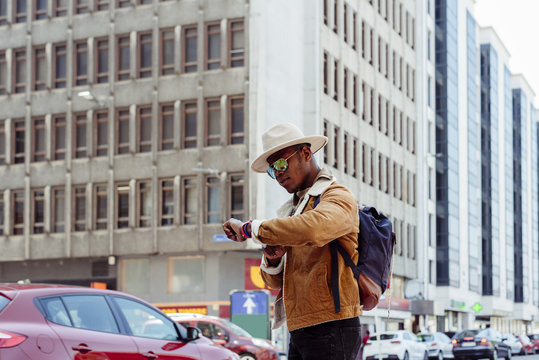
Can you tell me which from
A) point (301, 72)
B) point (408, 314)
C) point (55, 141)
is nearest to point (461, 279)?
point (408, 314)

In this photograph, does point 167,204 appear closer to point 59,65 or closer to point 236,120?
point 236,120

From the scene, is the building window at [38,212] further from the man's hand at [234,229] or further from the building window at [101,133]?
the man's hand at [234,229]

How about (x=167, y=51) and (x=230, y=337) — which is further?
(x=167, y=51)

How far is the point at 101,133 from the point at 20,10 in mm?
6945

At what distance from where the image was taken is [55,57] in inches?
1850

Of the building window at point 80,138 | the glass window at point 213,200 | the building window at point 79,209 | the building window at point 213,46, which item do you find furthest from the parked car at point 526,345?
the building window at point 80,138

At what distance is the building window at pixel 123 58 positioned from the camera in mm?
45875

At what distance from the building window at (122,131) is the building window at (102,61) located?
173 cm

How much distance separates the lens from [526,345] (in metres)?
61.4

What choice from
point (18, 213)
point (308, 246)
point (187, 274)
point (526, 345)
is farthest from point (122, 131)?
point (308, 246)

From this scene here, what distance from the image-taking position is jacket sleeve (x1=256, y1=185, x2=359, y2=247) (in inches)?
169

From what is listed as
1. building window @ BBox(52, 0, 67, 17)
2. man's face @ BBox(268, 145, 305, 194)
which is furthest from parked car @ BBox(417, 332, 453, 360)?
man's face @ BBox(268, 145, 305, 194)

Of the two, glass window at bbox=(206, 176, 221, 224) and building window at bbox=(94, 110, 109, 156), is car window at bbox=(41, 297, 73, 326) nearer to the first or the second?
glass window at bbox=(206, 176, 221, 224)

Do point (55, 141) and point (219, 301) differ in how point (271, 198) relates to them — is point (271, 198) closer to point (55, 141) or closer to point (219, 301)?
point (219, 301)
